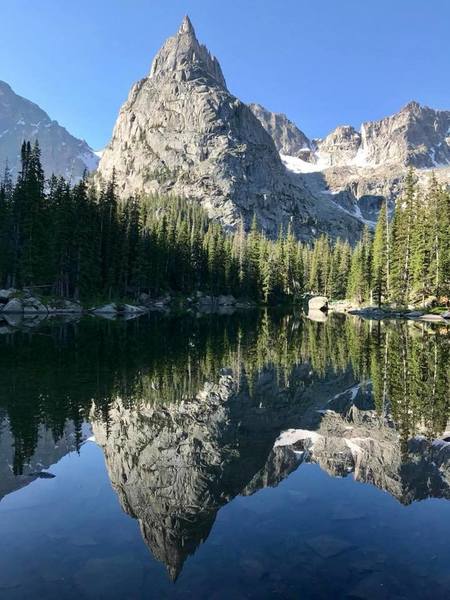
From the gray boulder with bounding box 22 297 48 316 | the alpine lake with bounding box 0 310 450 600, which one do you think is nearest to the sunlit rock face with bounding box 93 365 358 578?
the alpine lake with bounding box 0 310 450 600

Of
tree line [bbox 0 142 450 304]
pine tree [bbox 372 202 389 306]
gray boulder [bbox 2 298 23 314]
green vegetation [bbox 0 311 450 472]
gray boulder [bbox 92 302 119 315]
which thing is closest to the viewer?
green vegetation [bbox 0 311 450 472]

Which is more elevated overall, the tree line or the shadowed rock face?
the tree line

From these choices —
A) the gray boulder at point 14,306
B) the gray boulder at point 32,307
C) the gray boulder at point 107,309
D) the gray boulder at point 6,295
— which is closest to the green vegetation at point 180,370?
the gray boulder at point 14,306

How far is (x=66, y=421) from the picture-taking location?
46.9 feet

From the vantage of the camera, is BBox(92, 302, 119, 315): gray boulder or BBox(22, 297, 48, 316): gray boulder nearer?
BBox(22, 297, 48, 316): gray boulder

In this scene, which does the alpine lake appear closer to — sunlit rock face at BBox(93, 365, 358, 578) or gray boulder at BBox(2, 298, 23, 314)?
sunlit rock face at BBox(93, 365, 358, 578)

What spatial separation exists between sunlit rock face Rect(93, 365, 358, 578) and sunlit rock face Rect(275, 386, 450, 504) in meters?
0.96

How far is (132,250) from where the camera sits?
3241 inches

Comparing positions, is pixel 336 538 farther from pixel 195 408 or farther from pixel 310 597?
pixel 195 408

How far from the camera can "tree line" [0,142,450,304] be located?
64188mm

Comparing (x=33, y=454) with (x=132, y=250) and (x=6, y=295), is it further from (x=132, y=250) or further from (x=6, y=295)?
(x=132, y=250)

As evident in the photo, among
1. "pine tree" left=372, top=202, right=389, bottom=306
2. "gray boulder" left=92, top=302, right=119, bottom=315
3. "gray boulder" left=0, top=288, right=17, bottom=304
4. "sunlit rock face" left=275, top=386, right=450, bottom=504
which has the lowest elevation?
"sunlit rock face" left=275, top=386, right=450, bottom=504

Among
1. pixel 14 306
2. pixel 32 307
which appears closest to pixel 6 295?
pixel 14 306

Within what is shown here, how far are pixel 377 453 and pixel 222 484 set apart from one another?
475 cm
